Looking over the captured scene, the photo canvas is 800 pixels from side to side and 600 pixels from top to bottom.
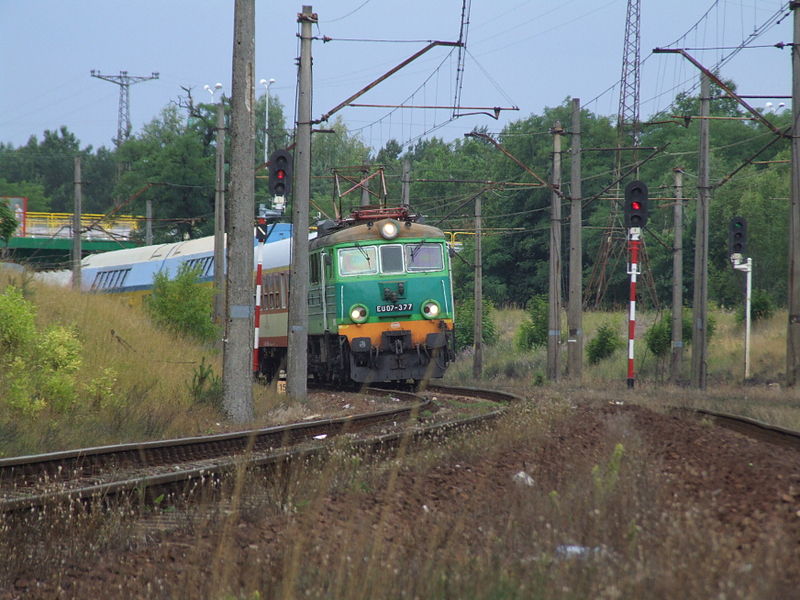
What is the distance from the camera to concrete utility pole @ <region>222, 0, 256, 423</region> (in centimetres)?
1487

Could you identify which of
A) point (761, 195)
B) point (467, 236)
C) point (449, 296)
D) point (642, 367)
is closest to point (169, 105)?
point (467, 236)

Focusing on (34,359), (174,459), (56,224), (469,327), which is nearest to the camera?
(174,459)

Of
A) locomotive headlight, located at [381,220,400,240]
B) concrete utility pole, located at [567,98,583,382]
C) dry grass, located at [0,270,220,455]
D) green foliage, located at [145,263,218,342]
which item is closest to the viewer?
dry grass, located at [0,270,220,455]

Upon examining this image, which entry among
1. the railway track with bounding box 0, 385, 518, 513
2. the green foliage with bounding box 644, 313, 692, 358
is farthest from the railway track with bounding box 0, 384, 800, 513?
the green foliage with bounding box 644, 313, 692, 358

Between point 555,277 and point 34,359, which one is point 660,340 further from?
point 34,359

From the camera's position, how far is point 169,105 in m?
101

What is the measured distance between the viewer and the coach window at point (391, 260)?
2138cm

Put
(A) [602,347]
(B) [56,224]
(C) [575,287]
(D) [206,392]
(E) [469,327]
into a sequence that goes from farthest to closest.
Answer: (B) [56,224] → (E) [469,327] → (A) [602,347] → (C) [575,287] → (D) [206,392]

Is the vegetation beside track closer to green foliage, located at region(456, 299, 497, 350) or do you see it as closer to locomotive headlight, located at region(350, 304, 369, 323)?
locomotive headlight, located at region(350, 304, 369, 323)

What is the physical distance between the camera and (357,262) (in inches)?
A: 834

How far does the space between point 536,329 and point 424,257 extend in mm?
19164

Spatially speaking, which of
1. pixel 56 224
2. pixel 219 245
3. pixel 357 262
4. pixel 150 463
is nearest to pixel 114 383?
pixel 150 463

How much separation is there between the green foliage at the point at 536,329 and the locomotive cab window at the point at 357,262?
1868 centimetres

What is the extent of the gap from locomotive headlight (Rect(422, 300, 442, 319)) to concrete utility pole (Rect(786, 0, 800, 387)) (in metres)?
6.99
